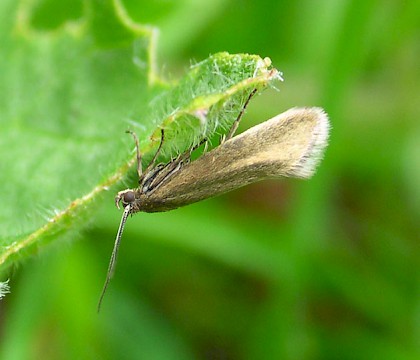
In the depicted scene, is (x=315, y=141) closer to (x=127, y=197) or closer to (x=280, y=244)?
(x=127, y=197)

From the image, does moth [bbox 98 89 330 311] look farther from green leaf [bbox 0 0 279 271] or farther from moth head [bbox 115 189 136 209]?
green leaf [bbox 0 0 279 271]

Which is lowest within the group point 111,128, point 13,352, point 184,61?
point 13,352

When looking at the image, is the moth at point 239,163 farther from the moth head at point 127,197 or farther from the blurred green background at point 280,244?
the blurred green background at point 280,244

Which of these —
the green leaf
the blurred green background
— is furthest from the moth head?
the blurred green background

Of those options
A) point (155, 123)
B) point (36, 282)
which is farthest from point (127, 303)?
point (155, 123)

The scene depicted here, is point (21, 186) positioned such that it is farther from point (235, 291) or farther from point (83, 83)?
point (235, 291)

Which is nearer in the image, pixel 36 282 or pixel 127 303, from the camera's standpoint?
pixel 36 282

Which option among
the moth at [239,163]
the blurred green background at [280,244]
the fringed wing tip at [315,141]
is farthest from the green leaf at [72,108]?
the blurred green background at [280,244]

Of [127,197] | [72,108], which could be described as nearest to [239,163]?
[127,197]
